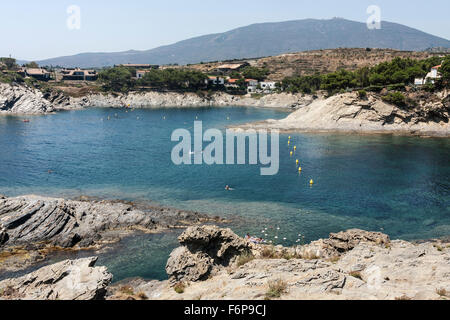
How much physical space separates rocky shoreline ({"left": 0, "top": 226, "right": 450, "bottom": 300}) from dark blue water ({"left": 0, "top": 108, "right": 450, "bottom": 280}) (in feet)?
27.8

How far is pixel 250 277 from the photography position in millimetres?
18734

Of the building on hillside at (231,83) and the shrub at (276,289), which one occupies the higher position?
the building on hillside at (231,83)

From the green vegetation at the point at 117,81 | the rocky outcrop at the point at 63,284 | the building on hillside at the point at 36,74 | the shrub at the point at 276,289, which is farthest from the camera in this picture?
the building on hillside at the point at 36,74

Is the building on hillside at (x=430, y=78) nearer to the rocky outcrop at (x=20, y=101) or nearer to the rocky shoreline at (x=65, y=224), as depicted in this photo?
the rocky shoreline at (x=65, y=224)

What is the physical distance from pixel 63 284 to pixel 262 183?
125ft

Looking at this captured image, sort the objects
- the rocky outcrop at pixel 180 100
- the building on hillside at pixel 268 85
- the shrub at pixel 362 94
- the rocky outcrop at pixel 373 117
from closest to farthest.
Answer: the rocky outcrop at pixel 373 117 → the shrub at pixel 362 94 → the rocky outcrop at pixel 180 100 → the building on hillside at pixel 268 85

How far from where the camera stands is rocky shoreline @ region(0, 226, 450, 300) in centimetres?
1684

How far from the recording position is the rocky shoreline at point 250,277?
16.8 meters

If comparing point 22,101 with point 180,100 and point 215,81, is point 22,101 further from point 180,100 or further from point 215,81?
point 215,81

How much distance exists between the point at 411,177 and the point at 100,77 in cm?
16673

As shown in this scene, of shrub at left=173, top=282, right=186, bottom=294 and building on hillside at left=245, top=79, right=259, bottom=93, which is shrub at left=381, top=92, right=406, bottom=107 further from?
building on hillside at left=245, top=79, right=259, bottom=93

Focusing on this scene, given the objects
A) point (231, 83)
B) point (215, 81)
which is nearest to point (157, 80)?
point (215, 81)

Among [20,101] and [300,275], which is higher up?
[20,101]

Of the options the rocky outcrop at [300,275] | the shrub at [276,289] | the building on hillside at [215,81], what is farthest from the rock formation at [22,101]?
the shrub at [276,289]
